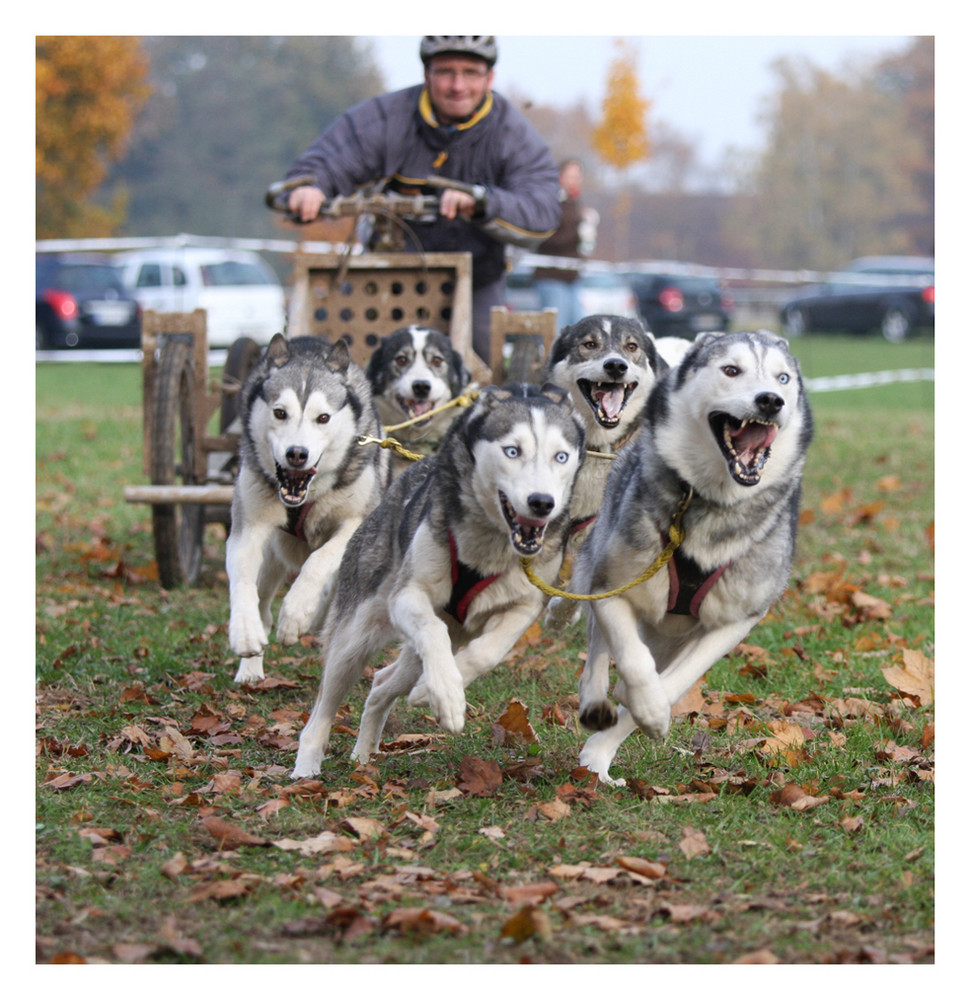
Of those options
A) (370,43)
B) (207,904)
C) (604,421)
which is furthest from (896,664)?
(370,43)

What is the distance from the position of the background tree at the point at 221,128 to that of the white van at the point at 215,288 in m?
22.0

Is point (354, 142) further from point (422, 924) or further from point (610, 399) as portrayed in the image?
point (422, 924)

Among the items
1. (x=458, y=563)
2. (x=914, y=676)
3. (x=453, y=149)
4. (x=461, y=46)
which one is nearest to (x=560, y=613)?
(x=458, y=563)

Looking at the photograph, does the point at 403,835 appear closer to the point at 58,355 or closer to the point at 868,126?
the point at 58,355

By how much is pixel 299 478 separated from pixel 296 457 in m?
0.17

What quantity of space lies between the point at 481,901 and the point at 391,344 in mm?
3866

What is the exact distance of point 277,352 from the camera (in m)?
5.43

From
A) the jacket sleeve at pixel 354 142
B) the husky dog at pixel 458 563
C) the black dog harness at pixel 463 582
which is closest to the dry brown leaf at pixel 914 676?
the husky dog at pixel 458 563

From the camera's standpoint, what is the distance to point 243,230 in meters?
47.4

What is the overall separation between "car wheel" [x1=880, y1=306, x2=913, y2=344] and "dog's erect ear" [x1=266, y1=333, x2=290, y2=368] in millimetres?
26704

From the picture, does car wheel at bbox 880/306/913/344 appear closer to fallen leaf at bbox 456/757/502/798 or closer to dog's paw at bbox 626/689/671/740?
fallen leaf at bbox 456/757/502/798

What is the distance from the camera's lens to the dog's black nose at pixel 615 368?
548cm

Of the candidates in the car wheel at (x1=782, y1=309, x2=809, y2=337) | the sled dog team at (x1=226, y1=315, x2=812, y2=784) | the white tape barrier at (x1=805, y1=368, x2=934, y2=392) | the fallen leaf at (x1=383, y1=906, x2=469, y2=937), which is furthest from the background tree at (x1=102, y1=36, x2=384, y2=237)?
the fallen leaf at (x1=383, y1=906, x2=469, y2=937)

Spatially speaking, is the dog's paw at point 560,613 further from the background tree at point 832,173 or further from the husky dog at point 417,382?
the background tree at point 832,173
